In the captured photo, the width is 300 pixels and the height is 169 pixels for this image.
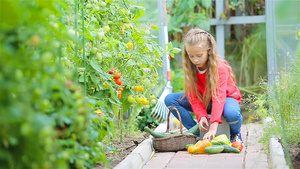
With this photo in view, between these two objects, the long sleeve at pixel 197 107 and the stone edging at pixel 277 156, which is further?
the long sleeve at pixel 197 107

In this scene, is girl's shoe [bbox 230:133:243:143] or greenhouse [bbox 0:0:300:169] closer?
greenhouse [bbox 0:0:300:169]

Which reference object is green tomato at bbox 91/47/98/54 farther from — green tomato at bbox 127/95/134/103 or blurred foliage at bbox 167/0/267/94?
blurred foliage at bbox 167/0/267/94

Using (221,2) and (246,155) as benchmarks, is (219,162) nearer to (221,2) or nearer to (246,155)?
(246,155)

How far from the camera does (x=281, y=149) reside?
2.91 meters

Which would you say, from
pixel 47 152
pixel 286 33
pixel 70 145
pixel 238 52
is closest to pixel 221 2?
pixel 238 52

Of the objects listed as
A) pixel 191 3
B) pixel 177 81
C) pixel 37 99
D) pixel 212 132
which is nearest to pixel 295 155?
pixel 212 132

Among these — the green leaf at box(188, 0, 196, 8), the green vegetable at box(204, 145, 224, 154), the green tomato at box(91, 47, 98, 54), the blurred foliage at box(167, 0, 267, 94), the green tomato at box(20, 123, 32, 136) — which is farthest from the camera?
the blurred foliage at box(167, 0, 267, 94)

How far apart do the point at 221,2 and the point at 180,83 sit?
4.58 feet

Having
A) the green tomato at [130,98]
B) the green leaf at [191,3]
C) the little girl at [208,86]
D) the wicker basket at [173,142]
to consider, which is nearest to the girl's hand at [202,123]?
the little girl at [208,86]

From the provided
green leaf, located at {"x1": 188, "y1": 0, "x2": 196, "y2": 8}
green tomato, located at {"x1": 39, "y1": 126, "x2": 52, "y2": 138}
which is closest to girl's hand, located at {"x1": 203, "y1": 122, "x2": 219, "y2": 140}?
green tomato, located at {"x1": 39, "y1": 126, "x2": 52, "y2": 138}

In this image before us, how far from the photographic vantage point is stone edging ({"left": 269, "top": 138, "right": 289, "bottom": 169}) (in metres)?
2.49

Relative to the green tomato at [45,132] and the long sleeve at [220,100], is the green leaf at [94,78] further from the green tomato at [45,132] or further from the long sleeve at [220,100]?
the green tomato at [45,132]

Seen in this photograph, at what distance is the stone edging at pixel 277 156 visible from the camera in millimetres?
2487

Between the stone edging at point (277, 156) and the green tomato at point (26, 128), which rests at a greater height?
the green tomato at point (26, 128)
